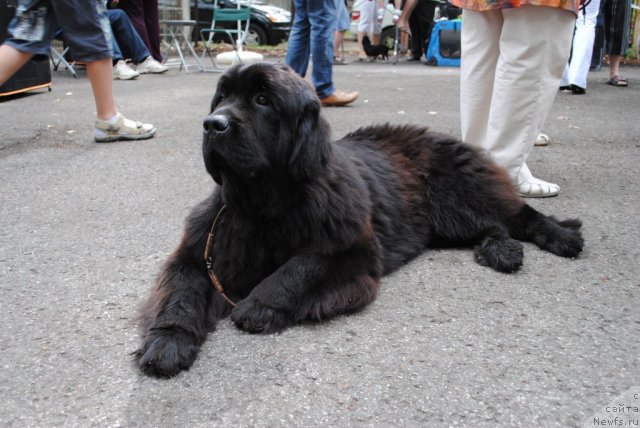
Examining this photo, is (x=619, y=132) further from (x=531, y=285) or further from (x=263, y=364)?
(x=263, y=364)

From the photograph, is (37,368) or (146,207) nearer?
(37,368)

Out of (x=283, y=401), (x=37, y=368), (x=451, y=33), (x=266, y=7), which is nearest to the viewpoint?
(x=283, y=401)

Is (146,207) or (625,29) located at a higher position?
(625,29)

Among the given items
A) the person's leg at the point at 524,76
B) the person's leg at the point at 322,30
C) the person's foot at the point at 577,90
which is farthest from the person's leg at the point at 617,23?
the person's leg at the point at 524,76

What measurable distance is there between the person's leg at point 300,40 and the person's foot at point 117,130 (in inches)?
78.9

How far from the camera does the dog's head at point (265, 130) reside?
2490mm

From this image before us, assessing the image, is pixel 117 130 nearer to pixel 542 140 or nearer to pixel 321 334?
pixel 542 140

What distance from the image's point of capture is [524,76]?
4.00 metres

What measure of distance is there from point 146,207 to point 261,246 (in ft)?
5.99

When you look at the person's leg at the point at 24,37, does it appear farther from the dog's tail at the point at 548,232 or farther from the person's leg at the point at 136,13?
the person's leg at the point at 136,13

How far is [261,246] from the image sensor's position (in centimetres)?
273

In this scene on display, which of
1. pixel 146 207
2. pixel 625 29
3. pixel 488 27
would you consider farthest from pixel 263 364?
pixel 625 29

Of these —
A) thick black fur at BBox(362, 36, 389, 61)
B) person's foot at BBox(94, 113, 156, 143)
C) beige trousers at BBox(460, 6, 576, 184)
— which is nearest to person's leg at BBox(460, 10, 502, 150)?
beige trousers at BBox(460, 6, 576, 184)

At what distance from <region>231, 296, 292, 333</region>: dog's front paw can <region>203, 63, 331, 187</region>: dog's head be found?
1.62 feet
